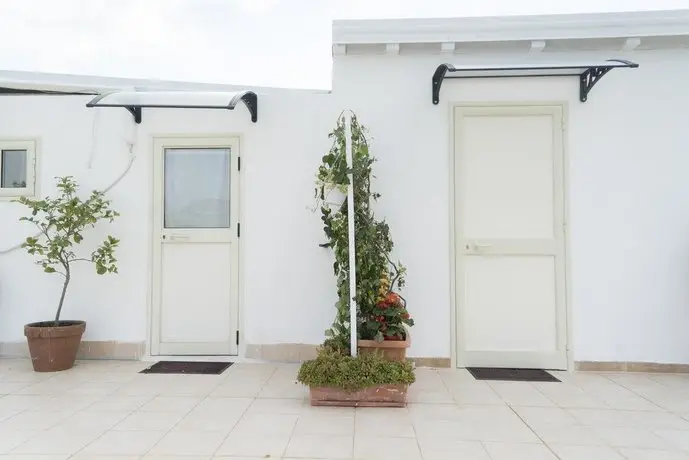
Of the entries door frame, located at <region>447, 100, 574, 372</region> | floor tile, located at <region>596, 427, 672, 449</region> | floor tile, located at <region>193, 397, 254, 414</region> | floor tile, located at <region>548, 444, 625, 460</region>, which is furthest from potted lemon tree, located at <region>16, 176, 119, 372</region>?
floor tile, located at <region>596, 427, 672, 449</region>

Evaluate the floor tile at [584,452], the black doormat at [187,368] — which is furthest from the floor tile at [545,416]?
the black doormat at [187,368]

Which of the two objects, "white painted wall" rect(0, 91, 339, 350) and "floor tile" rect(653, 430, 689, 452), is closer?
"floor tile" rect(653, 430, 689, 452)

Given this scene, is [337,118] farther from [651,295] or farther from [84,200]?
[651,295]

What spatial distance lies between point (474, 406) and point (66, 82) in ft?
13.7

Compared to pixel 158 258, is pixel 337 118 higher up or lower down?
higher up

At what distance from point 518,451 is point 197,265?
9.09ft

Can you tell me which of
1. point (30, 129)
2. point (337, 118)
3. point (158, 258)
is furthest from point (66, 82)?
point (337, 118)

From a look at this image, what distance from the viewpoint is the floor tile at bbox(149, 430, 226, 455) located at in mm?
2057

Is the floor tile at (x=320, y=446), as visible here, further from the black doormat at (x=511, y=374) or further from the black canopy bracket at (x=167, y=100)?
the black canopy bracket at (x=167, y=100)

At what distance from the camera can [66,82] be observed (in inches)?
150

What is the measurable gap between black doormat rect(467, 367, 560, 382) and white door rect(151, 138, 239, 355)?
200 cm

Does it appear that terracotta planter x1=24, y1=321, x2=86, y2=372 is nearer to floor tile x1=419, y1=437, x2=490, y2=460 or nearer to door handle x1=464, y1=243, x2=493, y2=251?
floor tile x1=419, y1=437, x2=490, y2=460

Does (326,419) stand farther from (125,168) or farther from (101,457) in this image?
(125,168)

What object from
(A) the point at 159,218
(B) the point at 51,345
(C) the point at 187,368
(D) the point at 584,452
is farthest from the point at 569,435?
(B) the point at 51,345
